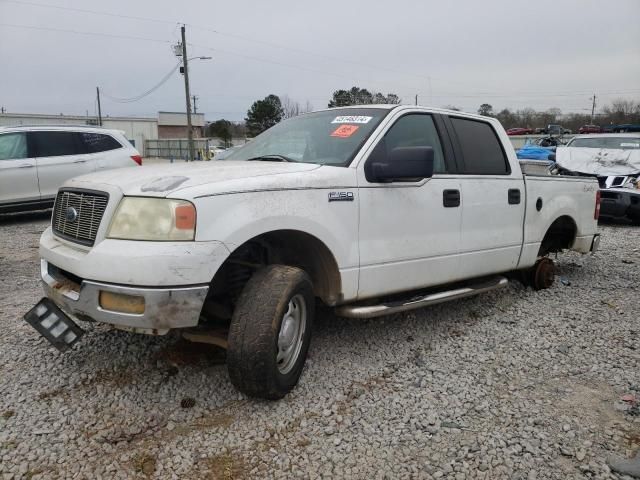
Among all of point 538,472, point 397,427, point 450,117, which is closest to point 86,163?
point 450,117

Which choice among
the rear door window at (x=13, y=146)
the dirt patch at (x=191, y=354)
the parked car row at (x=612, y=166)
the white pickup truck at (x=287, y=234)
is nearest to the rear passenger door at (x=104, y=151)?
the rear door window at (x=13, y=146)

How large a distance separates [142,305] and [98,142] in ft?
26.9

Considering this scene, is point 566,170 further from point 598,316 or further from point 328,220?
point 328,220

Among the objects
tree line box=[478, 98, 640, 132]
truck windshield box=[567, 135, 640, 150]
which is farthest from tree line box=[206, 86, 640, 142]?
truck windshield box=[567, 135, 640, 150]

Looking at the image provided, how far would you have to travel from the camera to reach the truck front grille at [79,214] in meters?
2.84

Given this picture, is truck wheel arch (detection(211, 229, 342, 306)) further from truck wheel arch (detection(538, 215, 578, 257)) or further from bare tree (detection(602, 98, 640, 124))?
bare tree (detection(602, 98, 640, 124))

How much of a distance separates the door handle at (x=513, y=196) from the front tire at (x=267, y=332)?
2.35 meters

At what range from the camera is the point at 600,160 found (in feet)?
34.6

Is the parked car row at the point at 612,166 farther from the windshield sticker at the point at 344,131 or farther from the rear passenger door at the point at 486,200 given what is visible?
the windshield sticker at the point at 344,131

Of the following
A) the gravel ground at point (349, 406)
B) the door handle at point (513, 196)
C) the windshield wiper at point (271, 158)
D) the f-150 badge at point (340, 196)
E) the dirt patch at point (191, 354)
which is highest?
the windshield wiper at point (271, 158)

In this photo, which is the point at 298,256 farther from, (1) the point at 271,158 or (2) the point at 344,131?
(2) the point at 344,131

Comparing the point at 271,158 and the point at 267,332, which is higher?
the point at 271,158

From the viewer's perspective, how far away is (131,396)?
9.86ft

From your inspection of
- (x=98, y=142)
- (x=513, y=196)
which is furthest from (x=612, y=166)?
(x=98, y=142)
